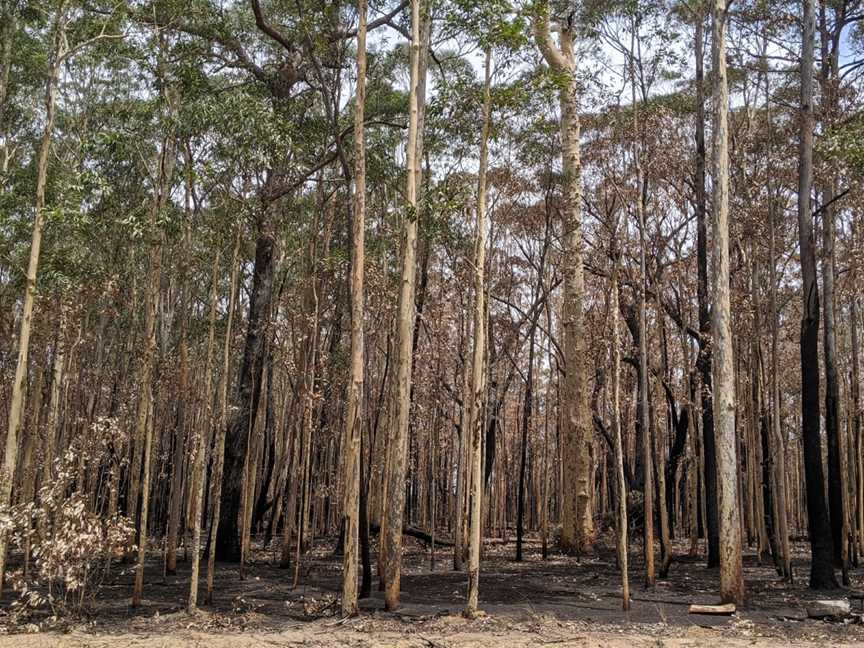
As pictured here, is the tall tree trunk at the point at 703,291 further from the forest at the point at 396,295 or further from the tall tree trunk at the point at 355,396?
the tall tree trunk at the point at 355,396

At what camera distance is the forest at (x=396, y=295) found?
8852mm

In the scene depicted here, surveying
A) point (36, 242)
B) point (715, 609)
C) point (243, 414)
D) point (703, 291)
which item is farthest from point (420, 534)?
point (36, 242)

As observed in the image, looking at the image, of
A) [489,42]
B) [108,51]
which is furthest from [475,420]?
[108,51]

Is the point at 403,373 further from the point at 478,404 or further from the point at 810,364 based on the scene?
the point at 810,364

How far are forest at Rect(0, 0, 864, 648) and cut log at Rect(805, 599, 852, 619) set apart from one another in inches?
1.7

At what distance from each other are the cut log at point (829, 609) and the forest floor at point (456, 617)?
0.46 feet

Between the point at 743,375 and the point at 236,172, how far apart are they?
13.9 metres

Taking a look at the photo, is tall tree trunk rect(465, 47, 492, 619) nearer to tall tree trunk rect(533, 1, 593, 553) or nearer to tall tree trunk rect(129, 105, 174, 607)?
tall tree trunk rect(129, 105, 174, 607)

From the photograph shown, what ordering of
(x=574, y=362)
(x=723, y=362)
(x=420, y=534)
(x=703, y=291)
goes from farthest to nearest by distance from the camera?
(x=420, y=534)
(x=574, y=362)
(x=703, y=291)
(x=723, y=362)

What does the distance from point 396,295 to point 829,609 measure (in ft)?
29.0

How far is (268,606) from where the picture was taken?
974cm

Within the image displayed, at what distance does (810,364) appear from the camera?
35.9 ft

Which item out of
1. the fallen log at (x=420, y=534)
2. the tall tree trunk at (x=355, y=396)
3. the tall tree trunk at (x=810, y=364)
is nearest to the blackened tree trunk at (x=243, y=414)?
the fallen log at (x=420, y=534)

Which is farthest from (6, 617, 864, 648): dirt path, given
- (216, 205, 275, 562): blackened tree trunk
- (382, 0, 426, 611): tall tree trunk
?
(216, 205, 275, 562): blackened tree trunk
